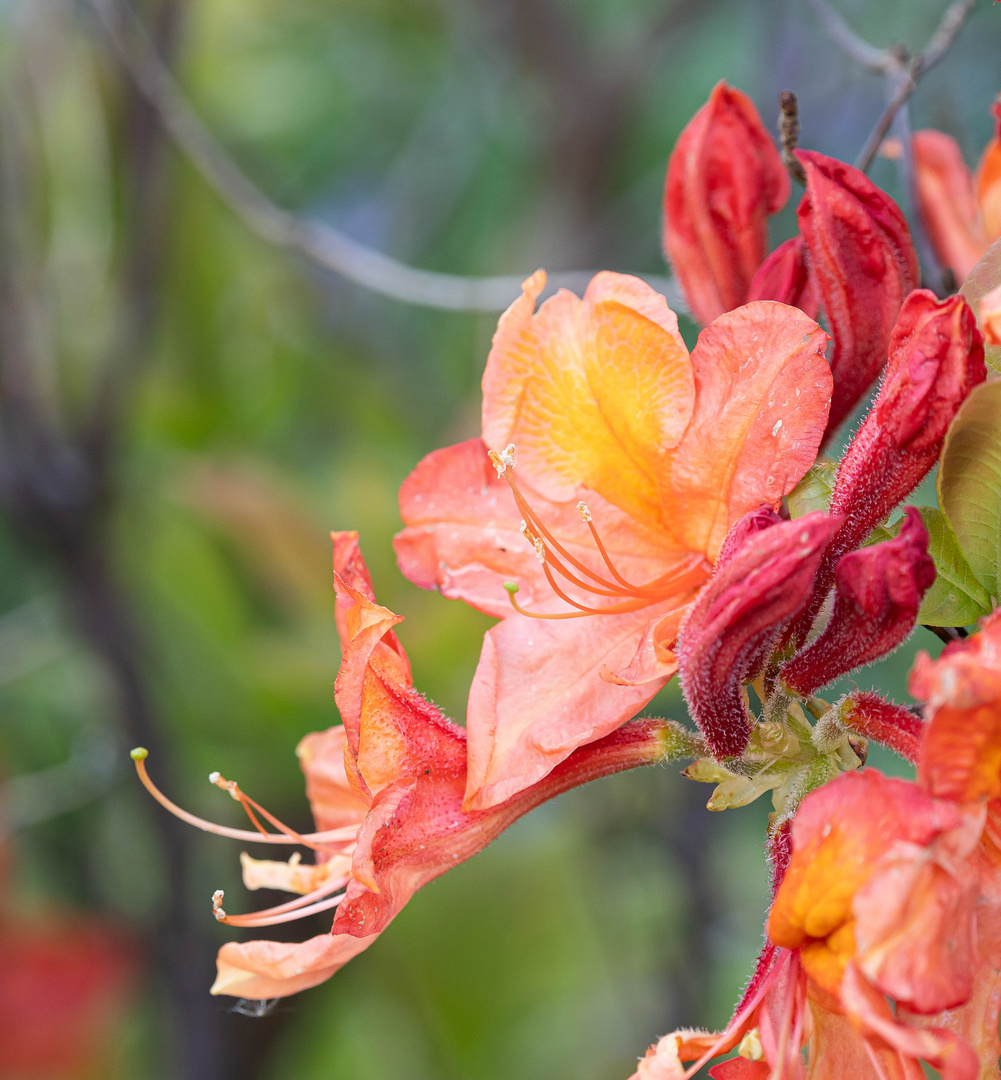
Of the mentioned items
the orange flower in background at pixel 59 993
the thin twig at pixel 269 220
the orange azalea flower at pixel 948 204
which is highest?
the orange azalea flower at pixel 948 204

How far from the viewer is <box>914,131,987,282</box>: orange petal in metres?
0.95

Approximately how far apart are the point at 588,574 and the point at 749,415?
13cm

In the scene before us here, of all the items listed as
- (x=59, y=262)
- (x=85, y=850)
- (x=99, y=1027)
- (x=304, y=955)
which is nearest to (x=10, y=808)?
(x=85, y=850)

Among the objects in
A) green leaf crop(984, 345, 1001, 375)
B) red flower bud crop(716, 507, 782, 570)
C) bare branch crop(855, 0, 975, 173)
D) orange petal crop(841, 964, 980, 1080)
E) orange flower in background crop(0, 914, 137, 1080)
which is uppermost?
bare branch crop(855, 0, 975, 173)

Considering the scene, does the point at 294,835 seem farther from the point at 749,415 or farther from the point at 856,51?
the point at 856,51

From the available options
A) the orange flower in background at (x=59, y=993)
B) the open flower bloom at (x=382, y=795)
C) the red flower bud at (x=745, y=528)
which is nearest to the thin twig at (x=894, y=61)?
the red flower bud at (x=745, y=528)

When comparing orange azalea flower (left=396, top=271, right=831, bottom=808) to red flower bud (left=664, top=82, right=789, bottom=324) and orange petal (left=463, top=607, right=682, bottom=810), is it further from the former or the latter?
red flower bud (left=664, top=82, right=789, bottom=324)

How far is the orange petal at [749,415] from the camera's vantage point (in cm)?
66

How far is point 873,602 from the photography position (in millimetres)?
590

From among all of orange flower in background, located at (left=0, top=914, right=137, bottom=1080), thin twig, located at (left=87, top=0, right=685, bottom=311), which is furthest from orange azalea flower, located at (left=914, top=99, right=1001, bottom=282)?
orange flower in background, located at (left=0, top=914, right=137, bottom=1080)

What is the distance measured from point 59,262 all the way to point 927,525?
181 centimetres

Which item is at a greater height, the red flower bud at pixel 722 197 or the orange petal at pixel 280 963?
the red flower bud at pixel 722 197

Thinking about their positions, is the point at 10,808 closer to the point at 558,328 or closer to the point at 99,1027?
the point at 99,1027

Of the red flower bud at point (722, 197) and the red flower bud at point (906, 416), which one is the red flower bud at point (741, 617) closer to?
the red flower bud at point (906, 416)
